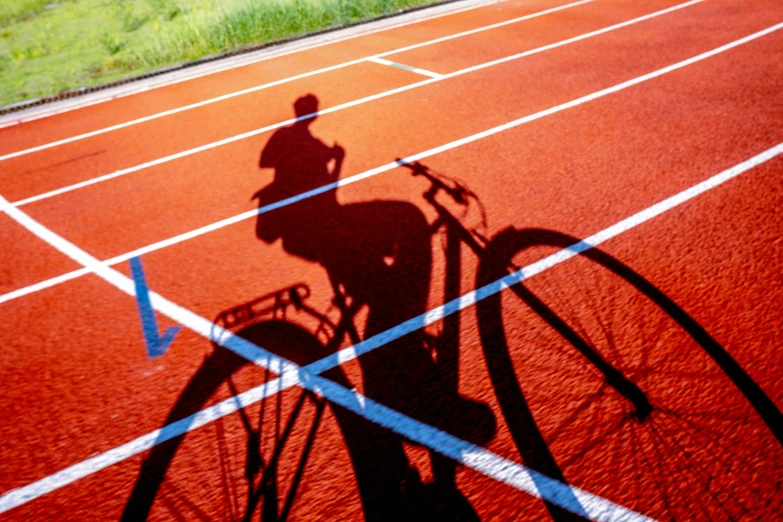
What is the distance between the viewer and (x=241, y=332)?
430 cm

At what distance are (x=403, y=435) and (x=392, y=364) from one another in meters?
0.62

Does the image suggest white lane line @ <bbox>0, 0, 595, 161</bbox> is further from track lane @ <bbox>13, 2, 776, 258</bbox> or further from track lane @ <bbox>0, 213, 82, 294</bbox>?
track lane @ <bbox>0, 213, 82, 294</bbox>

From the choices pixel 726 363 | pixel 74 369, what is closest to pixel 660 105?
pixel 726 363

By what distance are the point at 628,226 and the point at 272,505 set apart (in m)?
3.88

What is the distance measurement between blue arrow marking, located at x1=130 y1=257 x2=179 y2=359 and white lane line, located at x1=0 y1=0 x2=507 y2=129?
6988 mm

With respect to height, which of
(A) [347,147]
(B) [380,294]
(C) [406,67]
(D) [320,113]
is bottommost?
(B) [380,294]

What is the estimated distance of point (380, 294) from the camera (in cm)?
448

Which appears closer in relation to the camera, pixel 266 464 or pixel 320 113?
pixel 266 464

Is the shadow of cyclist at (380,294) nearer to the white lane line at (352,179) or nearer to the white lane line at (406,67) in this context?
the white lane line at (352,179)

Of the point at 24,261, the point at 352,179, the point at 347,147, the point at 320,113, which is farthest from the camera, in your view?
the point at 320,113

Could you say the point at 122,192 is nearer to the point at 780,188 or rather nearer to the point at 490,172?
the point at 490,172

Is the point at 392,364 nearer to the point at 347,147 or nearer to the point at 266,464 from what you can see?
the point at 266,464

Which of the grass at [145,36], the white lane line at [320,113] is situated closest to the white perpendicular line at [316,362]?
the white lane line at [320,113]

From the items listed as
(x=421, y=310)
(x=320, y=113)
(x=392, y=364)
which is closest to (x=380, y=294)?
(x=421, y=310)
